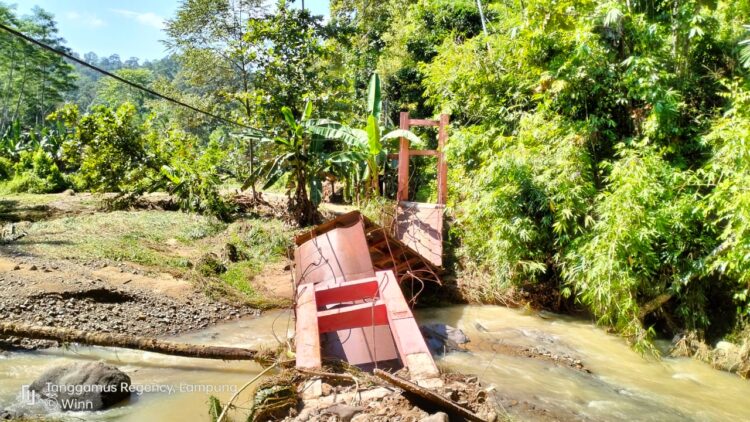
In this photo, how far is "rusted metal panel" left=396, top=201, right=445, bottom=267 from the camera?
7949 millimetres

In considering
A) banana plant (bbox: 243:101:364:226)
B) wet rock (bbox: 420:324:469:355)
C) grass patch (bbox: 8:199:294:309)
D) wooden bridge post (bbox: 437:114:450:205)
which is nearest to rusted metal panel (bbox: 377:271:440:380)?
wet rock (bbox: 420:324:469:355)

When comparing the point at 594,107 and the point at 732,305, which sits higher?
the point at 594,107

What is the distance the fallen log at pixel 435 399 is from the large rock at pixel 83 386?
2.35m

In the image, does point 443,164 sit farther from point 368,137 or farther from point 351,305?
point 351,305

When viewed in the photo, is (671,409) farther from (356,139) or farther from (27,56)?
(27,56)

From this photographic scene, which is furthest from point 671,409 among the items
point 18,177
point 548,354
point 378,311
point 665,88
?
point 18,177

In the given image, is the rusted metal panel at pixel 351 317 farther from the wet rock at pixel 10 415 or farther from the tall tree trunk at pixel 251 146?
the tall tree trunk at pixel 251 146

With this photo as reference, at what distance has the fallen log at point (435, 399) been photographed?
299cm

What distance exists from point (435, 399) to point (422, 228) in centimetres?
551

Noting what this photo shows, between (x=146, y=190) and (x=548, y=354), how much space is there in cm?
1040

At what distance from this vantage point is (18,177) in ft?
58.2

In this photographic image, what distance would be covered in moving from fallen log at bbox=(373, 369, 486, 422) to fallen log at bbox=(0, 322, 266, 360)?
1.71 m

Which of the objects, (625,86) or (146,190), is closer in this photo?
(625,86)

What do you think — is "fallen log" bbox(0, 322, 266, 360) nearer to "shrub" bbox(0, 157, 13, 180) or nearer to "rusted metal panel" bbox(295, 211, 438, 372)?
"rusted metal panel" bbox(295, 211, 438, 372)
